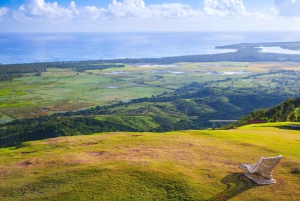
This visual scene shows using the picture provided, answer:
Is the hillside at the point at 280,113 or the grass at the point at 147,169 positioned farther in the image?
the hillside at the point at 280,113

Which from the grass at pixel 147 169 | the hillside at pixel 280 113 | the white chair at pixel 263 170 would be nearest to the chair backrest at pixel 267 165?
the white chair at pixel 263 170

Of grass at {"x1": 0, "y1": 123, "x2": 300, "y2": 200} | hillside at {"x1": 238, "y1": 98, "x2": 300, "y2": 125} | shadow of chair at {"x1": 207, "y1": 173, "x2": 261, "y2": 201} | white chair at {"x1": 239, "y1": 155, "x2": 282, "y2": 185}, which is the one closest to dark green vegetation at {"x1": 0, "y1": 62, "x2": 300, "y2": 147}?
hillside at {"x1": 238, "y1": 98, "x2": 300, "y2": 125}

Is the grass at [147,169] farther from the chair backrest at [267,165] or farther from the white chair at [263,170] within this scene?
the chair backrest at [267,165]

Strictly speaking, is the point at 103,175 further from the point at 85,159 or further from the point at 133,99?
the point at 133,99

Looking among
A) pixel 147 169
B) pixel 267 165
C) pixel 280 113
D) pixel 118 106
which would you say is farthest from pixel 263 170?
pixel 118 106

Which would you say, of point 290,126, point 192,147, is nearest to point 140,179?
point 192,147

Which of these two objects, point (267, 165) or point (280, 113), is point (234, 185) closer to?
point (267, 165)
